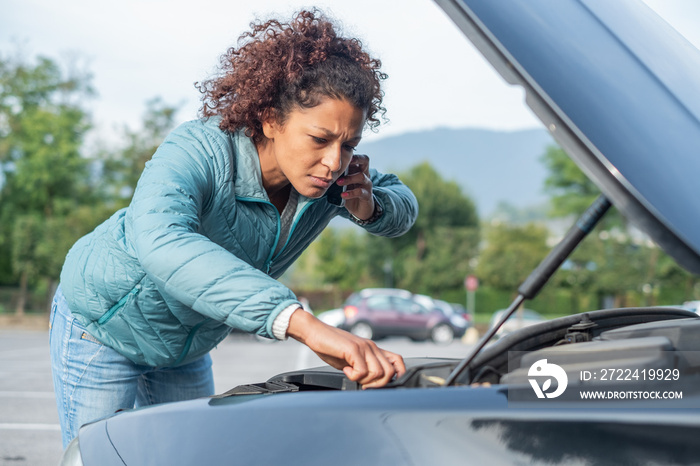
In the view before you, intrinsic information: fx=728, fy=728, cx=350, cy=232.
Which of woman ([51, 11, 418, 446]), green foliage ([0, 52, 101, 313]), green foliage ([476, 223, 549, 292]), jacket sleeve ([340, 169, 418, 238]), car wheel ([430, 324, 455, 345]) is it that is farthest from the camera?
green foliage ([476, 223, 549, 292])

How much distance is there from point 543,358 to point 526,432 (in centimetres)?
26

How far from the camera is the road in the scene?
480 cm

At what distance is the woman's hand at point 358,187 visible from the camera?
6.38 ft

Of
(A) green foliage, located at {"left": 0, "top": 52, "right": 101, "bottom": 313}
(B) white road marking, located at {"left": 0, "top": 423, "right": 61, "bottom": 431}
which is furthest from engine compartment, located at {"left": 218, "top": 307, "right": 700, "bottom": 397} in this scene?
(A) green foliage, located at {"left": 0, "top": 52, "right": 101, "bottom": 313}

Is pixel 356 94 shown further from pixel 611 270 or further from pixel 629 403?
pixel 611 270

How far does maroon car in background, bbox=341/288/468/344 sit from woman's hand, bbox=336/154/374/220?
1853 cm

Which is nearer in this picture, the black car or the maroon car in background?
the black car

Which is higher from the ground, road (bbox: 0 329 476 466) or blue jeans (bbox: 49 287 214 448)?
blue jeans (bbox: 49 287 214 448)

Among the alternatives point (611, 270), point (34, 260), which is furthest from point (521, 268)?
point (34, 260)


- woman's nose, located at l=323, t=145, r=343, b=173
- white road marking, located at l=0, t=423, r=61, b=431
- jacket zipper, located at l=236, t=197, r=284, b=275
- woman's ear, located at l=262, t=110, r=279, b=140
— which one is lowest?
white road marking, located at l=0, t=423, r=61, b=431

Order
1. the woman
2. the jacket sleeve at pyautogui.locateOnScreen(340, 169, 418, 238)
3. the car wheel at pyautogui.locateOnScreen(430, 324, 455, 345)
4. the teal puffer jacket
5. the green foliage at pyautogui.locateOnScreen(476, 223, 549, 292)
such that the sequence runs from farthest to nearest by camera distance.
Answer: the green foliage at pyautogui.locateOnScreen(476, 223, 549, 292), the car wheel at pyautogui.locateOnScreen(430, 324, 455, 345), the jacket sleeve at pyautogui.locateOnScreen(340, 169, 418, 238), the woman, the teal puffer jacket

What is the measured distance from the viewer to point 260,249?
1887 mm

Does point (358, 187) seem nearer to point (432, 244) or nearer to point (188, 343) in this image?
point (188, 343)

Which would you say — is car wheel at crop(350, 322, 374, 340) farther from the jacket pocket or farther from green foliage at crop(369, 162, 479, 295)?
green foliage at crop(369, 162, 479, 295)
